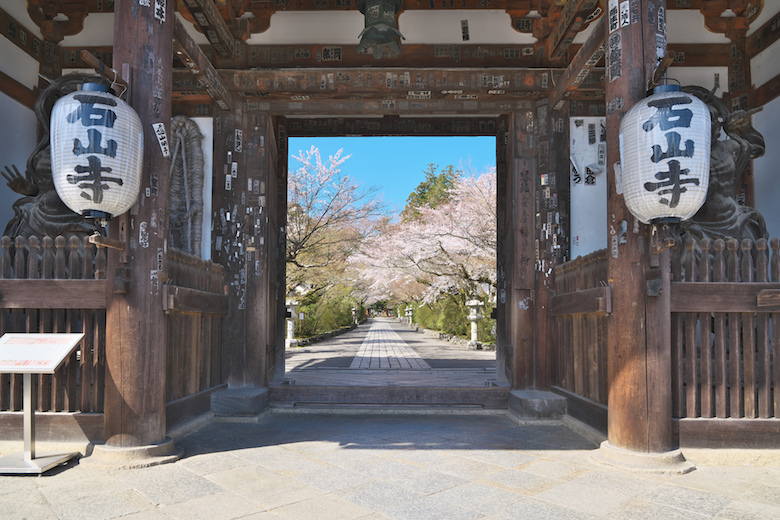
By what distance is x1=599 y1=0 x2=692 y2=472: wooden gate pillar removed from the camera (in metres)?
4.48

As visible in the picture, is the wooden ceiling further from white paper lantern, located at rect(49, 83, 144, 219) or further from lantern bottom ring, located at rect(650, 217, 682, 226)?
lantern bottom ring, located at rect(650, 217, 682, 226)

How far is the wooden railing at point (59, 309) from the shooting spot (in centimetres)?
477

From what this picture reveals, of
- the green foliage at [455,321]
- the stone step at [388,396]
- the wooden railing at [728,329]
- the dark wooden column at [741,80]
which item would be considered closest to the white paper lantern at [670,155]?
the wooden railing at [728,329]

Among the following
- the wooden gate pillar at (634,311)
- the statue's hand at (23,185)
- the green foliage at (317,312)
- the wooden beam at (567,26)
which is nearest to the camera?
the wooden gate pillar at (634,311)

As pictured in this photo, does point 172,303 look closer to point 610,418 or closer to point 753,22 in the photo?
point 610,418

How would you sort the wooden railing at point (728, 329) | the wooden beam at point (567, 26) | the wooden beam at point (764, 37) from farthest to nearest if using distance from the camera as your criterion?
the wooden beam at point (764, 37)
the wooden beam at point (567, 26)
the wooden railing at point (728, 329)

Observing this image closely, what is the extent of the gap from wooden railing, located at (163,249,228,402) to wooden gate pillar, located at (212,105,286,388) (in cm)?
19

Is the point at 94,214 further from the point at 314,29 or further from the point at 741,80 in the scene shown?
the point at 741,80

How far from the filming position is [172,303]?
Answer: 189 inches

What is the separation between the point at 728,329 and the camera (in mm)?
4840

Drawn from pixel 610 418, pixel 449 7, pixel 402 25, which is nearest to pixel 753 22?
pixel 449 7

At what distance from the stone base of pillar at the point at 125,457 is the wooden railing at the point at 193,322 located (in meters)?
0.87

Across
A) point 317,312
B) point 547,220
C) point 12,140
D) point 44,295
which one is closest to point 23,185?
point 12,140

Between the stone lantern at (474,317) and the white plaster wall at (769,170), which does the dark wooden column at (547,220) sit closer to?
the white plaster wall at (769,170)
